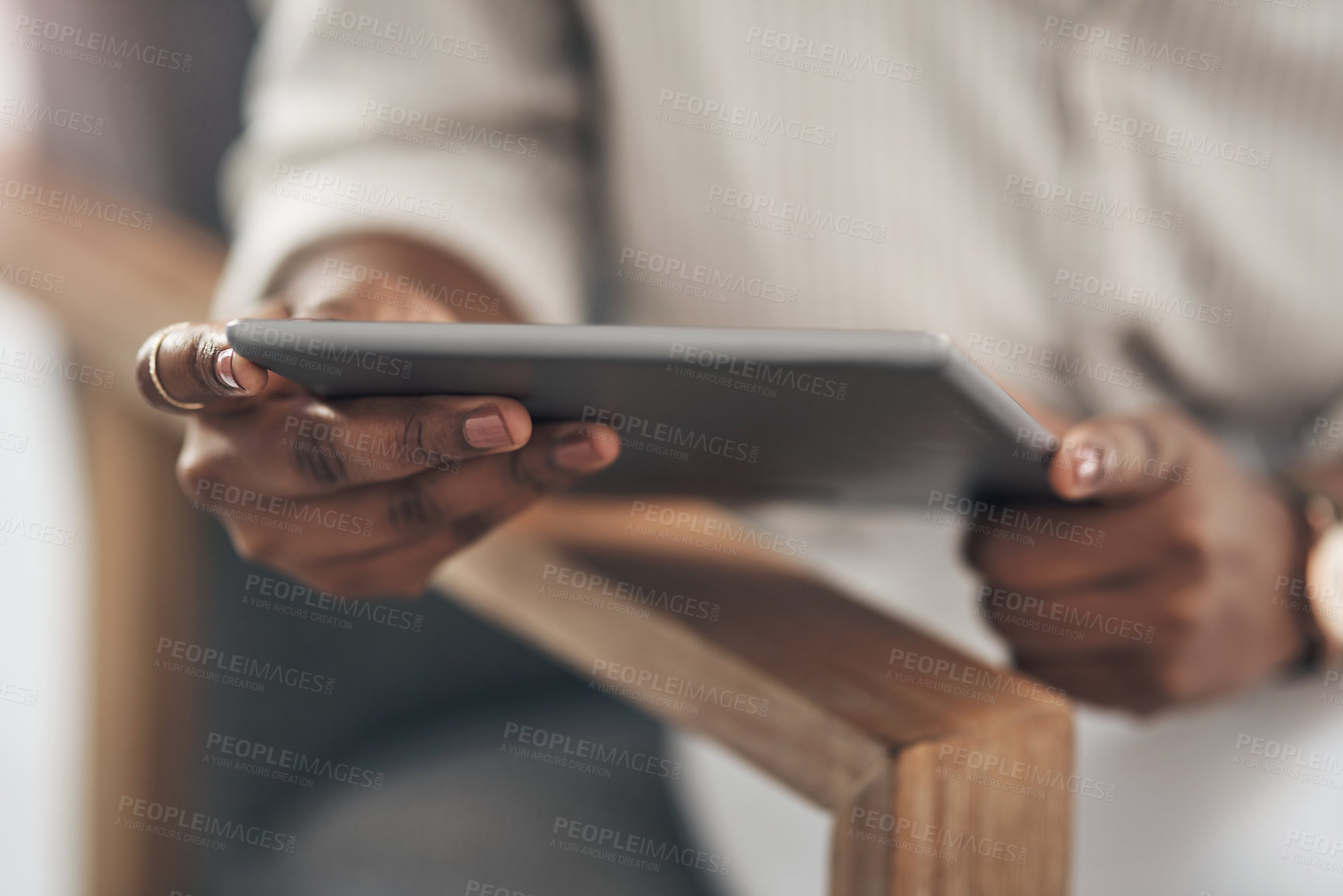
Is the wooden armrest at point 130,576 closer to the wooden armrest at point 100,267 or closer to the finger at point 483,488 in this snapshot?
the wooden armrest at point 100,267

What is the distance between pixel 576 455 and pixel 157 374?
0.62 ft

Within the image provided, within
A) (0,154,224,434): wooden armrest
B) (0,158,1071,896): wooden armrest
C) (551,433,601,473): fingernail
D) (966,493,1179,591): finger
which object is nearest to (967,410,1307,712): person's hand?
(966,493,1179,591): finger

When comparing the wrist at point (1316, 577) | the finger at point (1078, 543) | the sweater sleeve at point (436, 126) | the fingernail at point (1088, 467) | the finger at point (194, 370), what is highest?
the sweater sleeve at point (436, 126)

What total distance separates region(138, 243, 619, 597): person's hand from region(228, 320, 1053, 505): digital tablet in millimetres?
14

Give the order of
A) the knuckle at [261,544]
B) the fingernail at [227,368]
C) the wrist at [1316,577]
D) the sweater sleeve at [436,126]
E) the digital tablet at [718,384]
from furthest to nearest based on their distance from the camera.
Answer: the sweater sleeve at [436,126] < the wrist at [1316,577] < the knuckle at [261,544] < the fingernail at [227,368] < the digital tablet at [718,384]

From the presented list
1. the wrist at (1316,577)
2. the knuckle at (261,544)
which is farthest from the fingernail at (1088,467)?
the knuckle at (261,544)

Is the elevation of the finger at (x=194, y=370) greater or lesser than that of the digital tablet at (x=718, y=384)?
greater

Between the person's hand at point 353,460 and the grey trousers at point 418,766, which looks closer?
the person's hand at point 353,460

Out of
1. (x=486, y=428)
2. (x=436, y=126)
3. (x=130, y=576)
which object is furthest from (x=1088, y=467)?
(x=130, y=576)

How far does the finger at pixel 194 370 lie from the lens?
1.13 ft

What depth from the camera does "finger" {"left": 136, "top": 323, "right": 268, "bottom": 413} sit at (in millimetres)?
345

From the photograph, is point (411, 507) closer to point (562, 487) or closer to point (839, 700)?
point (562, 487)

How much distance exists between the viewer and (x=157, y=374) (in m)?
0.38

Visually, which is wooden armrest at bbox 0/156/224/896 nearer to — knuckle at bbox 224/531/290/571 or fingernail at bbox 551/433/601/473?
knuckle at bbox 224/531/290/571
